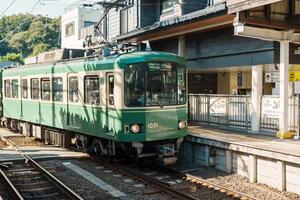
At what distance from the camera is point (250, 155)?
10891 millimetres

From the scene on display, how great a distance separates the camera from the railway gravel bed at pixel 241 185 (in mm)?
9500

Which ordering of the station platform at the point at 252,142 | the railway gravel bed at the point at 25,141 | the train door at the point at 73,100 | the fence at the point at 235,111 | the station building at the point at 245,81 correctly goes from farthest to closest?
the railway gravel bed at the point at 25,141
the train door at the point at 73,100
the fence at the point at 235,111
the station building at the point at 245,81
the station platform at the point at 252,142

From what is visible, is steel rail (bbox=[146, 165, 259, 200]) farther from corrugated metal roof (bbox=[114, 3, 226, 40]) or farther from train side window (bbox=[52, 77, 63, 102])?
corrugated metal roof (bbox=[114, 3, 226, 40])

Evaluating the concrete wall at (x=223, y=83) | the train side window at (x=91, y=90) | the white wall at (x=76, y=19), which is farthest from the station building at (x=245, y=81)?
the white wall at (x=76, y=19)

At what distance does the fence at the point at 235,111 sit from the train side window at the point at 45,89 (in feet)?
16.5

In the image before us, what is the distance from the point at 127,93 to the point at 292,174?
4.30 m

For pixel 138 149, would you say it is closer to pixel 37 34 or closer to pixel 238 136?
pixel 238 136

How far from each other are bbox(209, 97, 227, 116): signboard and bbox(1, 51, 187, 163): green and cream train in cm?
289

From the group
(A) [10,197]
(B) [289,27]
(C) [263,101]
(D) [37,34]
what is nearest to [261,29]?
(B) [289,27]

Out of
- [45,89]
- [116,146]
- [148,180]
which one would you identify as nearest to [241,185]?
[148,180]

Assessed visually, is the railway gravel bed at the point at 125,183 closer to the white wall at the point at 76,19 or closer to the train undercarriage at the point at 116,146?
the train undercarriage at the point at 116,146

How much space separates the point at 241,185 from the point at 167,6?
10959 millimetres

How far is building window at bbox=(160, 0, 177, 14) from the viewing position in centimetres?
1920

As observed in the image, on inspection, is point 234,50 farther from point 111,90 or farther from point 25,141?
point 25,141
